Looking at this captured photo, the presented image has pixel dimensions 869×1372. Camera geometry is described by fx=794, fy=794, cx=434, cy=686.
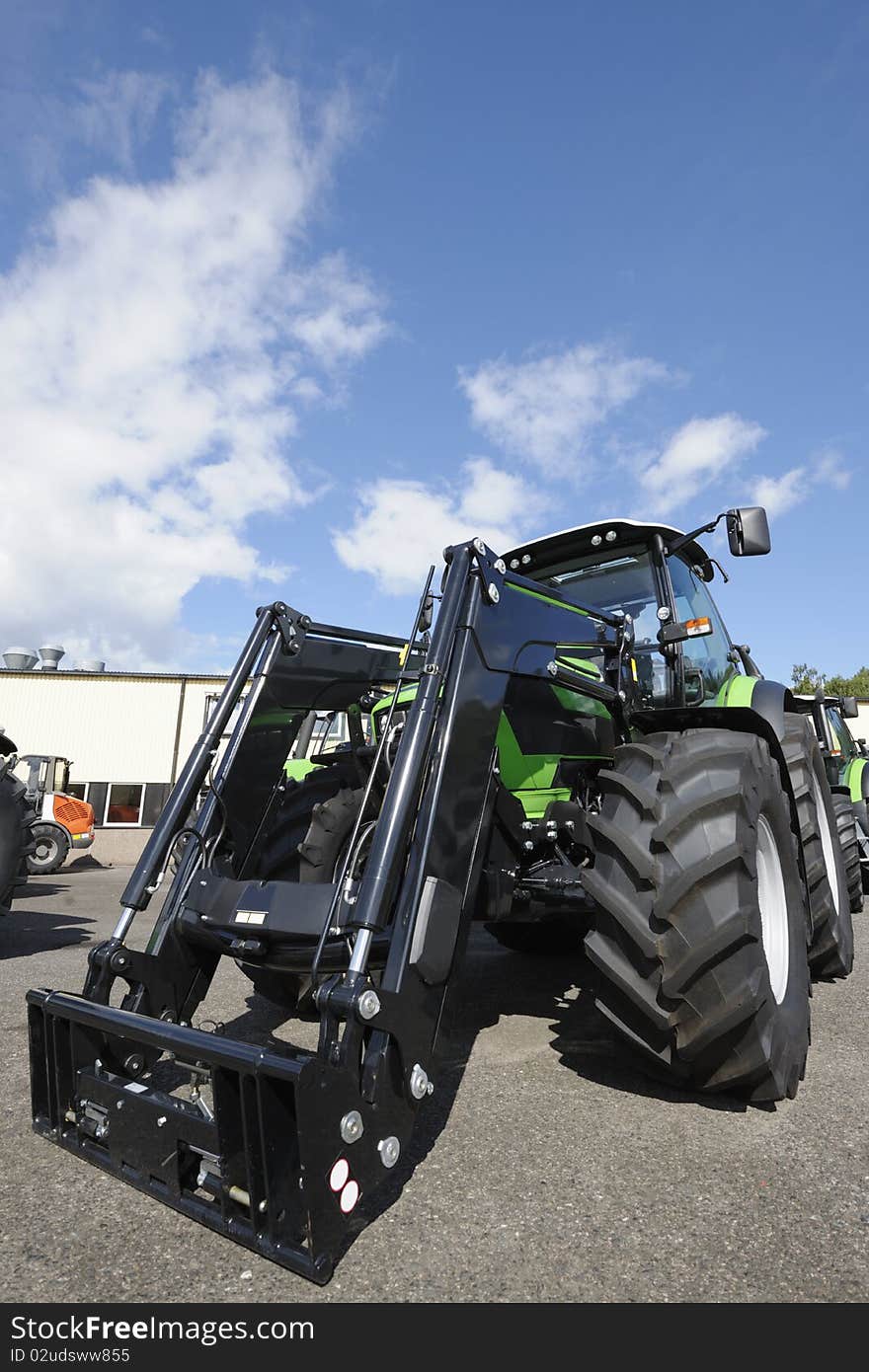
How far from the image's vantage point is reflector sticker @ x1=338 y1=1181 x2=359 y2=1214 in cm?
187

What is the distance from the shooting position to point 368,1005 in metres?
2.07

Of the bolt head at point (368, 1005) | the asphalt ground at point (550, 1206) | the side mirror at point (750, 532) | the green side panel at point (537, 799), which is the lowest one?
the asphalt ground at point (550, 1206)

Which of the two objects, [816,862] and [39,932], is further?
[39,932]

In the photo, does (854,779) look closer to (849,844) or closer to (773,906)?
(849,844)

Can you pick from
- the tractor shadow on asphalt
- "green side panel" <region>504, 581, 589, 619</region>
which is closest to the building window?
the tractor shadow on asphalt

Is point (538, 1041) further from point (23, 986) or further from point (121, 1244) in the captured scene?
point (23, 986)

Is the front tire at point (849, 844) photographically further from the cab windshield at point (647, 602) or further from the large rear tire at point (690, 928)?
the large rear tire at point (690, 928)

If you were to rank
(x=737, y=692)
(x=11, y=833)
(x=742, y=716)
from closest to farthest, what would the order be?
(x=742, y=716)
(x=737, y=692)
(x=11, y=833)

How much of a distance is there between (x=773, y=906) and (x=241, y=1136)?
2504 millimetres

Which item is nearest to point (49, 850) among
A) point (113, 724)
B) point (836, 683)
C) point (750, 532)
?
point (113, 724)

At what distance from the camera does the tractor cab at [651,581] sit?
4270 millimetres

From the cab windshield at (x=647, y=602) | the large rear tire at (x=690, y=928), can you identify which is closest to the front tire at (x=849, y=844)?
the cab windshield at (x=647, y=602)

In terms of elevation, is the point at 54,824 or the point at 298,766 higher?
the point at 298,766
